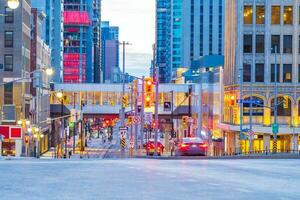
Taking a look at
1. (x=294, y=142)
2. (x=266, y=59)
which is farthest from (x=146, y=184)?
(x=266, y=59)

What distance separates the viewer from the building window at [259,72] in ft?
247

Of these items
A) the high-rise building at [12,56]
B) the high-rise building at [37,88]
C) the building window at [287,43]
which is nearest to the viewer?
the building window at [287,43]

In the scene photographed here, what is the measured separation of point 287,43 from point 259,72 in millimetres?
4376

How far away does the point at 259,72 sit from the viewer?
75562 millimetres

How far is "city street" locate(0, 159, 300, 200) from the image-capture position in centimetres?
1595

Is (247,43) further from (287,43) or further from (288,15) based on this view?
(288,15)

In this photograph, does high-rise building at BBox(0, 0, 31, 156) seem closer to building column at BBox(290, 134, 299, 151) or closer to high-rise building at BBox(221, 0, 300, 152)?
high-rise building at BBox(221, 0, 300, 152)

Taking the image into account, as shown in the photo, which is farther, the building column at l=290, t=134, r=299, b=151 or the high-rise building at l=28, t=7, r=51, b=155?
the high-rise building at l=28, t=7, r=51, b=155

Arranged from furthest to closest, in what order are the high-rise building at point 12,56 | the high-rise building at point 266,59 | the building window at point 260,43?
1. the high-rise building at point 12,56
2. the building window at point 260,43
3. the high-rise building at point 266,59

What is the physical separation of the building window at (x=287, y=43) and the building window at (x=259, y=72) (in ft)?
9.95

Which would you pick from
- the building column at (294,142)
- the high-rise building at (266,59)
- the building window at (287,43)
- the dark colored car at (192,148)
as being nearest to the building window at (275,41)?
the high-rise building at (266,59)

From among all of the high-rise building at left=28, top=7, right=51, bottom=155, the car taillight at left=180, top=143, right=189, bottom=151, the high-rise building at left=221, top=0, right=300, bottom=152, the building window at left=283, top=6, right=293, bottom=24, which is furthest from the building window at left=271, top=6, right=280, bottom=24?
the car taillight at left=180, top=143, right=189, bottom=151

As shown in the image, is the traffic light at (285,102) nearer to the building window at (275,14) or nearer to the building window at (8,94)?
the building window at (275,14)

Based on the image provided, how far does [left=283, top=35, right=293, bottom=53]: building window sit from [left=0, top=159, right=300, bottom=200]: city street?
5279cm
